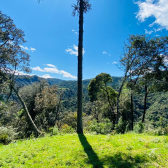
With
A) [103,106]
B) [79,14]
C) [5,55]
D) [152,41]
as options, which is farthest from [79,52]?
[103,106]

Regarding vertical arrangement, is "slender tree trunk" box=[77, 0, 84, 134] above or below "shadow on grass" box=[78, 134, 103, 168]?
above

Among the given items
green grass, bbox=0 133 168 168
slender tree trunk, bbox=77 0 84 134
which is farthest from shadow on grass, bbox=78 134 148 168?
slender tree trunk, bbox=77 0 84 134

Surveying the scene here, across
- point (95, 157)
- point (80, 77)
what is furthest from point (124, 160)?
point (80, 77)

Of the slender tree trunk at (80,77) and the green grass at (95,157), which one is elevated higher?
the slender tree trunk at (80,77)

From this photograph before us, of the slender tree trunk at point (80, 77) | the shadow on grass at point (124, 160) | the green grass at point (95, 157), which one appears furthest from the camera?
the slender tree trunk at point (80, 77)

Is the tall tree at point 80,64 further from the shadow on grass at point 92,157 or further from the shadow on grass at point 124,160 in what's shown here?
the shadow on grass at point 124,160

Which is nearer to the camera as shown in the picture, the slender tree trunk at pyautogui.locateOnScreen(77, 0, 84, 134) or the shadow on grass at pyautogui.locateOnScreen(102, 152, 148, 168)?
the shadow on grass at pyautogui.locateOnScreen(102, 152, 148, 168)

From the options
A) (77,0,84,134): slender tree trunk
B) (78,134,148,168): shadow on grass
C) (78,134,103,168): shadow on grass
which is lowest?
(78,134,103,168): shadow on grass

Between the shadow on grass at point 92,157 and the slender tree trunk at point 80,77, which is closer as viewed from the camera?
the shadow on grass at point 92,157

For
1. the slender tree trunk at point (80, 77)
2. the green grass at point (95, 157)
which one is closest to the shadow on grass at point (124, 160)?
the green grass at point (95, 157)

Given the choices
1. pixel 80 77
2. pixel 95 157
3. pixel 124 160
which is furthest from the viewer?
pixel 80 77

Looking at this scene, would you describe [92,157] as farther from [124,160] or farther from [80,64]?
[80,64]

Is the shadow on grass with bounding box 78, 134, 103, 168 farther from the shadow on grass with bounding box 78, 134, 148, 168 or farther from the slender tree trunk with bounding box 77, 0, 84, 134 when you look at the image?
the slender tree trunk with bounding box 77, 0, 84, 134

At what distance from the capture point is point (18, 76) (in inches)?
422
